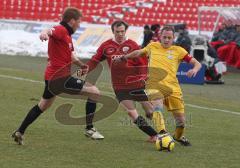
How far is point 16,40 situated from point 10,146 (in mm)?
21025

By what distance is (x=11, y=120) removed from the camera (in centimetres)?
1212

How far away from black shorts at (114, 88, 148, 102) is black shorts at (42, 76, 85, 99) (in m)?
0.75

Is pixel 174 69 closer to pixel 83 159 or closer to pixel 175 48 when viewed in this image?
pixel 175 48

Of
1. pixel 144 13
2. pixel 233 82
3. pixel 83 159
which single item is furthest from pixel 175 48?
pixel 144 13

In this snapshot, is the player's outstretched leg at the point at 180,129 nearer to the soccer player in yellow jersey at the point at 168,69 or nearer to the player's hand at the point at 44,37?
the soccer player in yellow jersey at the point at 168,69

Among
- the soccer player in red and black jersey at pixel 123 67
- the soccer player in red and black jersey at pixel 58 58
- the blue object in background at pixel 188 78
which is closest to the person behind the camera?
the soccer player in red and black jersey at pixel 58 58

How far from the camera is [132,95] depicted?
10.9m

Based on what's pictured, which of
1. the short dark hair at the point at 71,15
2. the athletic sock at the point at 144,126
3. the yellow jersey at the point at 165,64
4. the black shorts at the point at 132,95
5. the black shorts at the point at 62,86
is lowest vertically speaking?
the athletic sock at the point at 144,126

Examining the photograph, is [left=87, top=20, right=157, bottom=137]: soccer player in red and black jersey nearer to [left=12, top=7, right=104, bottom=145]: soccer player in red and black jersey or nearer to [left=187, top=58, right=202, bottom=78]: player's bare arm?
[left=12, top=7, right=104, bottom=145]: soccer player in red and black jersey

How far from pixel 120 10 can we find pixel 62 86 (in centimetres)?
2683

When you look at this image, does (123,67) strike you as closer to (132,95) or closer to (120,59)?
(132,95)

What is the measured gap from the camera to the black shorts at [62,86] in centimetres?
987

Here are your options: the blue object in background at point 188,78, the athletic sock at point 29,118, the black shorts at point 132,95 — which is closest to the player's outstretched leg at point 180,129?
the black shorts at point 132,95

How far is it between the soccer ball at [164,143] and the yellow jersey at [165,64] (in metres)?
0.78
